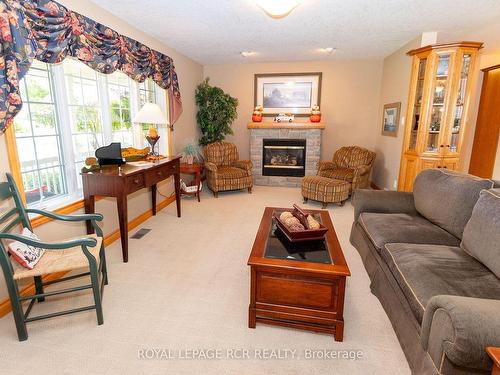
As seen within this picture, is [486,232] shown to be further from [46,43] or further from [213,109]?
[213,109]

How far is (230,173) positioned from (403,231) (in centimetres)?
314

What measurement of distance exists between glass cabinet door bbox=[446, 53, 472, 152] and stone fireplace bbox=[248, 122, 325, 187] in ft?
7.17

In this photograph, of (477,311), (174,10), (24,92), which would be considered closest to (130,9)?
(174,10)

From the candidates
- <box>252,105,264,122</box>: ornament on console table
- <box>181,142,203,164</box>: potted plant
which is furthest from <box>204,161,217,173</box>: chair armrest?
<box>252,105,264,122</box>: ornament on console table

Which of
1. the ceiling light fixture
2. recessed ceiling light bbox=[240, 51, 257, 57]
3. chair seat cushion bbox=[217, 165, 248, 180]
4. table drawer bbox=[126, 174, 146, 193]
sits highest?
recessed ceiling light bbox=[240, 51, 257, 57]

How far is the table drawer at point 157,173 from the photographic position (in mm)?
2988

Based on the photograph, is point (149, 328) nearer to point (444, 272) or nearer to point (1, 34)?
point (444, 272)

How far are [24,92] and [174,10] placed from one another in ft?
5.38

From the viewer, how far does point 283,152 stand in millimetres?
5750

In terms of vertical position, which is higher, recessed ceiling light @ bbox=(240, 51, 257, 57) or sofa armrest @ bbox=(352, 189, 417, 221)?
recessed ceiling light @ bbox=(240, 51, 257, 57)

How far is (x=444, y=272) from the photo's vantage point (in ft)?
5.37

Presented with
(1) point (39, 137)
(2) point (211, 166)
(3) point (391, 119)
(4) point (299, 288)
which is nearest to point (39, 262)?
(1) point (39, 137)

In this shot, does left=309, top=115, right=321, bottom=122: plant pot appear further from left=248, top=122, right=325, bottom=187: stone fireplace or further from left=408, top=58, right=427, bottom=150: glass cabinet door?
left=408, top=58, right=427, bottom=150: glass cabinet door

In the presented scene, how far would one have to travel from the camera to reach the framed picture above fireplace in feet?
18.4
